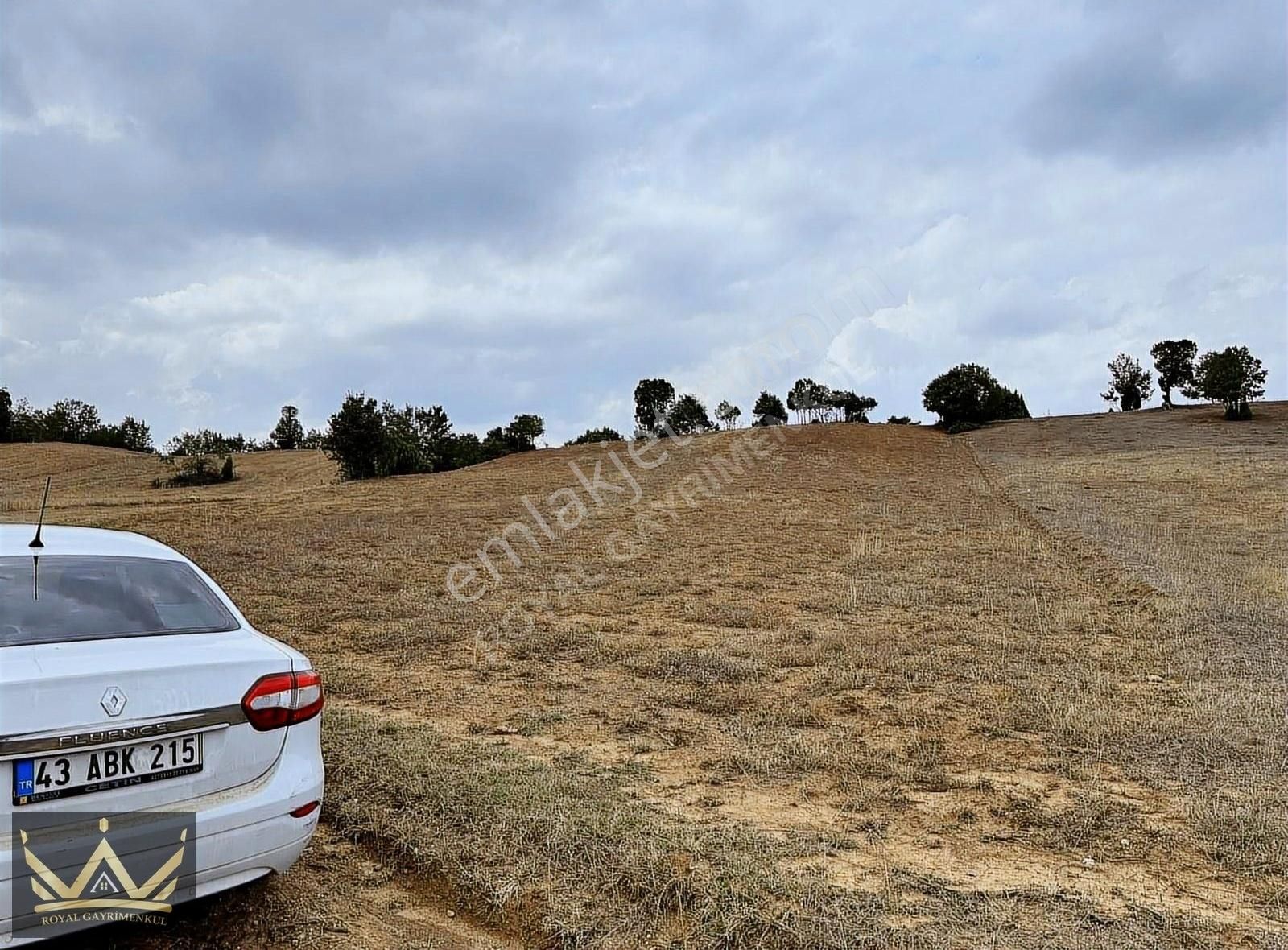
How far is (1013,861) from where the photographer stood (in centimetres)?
365

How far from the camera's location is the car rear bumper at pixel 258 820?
264 cm

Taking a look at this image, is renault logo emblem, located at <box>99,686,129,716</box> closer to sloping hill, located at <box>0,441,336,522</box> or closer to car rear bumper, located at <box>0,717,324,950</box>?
car rear bumper, located at <box>0,717,324,950</box>

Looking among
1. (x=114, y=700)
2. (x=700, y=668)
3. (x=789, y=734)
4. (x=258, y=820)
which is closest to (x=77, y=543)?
(x=114, y=700)

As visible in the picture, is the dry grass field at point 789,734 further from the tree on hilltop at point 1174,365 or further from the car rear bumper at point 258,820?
the tree on hilltop at point 1174,365

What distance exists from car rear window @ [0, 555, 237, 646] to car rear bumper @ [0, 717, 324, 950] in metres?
0.68

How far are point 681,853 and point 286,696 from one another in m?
1.78

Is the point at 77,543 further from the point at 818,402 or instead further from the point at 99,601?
the point at 818,402

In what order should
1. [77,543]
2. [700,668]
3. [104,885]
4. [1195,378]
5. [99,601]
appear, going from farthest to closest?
1. [1195,378]
2. [700,668]
3. [77,543]
4. [99,601]
5. [104,885]

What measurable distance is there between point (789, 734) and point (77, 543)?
161 inches

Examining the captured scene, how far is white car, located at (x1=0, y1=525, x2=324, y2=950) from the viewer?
237 centimetres

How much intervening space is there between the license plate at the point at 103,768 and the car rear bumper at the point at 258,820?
2.6 inches

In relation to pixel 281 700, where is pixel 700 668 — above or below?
below

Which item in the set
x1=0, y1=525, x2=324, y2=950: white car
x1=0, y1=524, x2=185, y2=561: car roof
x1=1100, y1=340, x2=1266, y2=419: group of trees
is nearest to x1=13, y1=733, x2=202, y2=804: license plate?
x1=0, y1=525, x2=324, y2=950: white car

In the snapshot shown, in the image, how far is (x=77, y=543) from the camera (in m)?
3.62
